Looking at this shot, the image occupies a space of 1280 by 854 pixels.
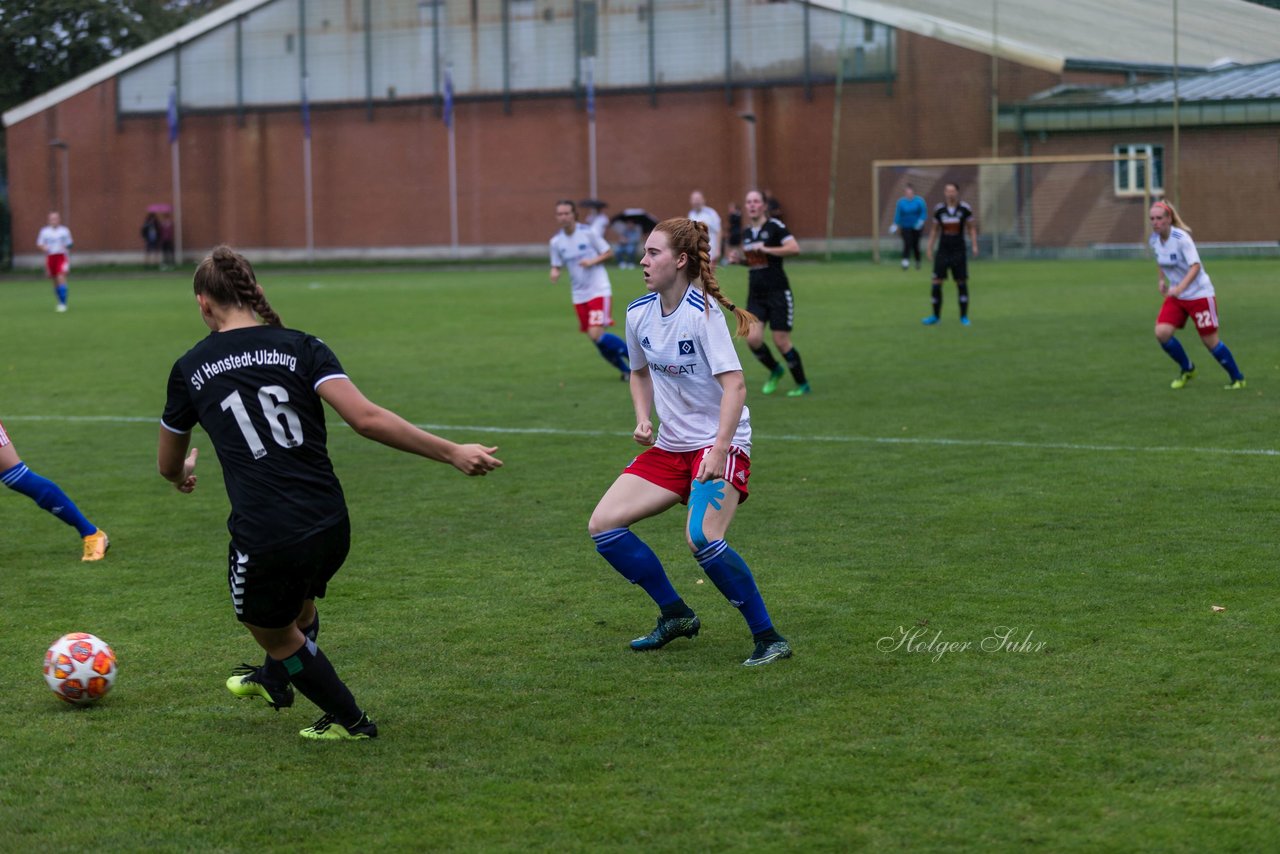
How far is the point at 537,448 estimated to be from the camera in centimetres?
1283

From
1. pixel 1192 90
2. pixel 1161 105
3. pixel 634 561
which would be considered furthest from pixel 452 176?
pixel 634 561

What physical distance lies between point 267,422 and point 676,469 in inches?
83.4

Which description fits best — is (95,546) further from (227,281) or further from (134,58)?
Answer: (134,58)

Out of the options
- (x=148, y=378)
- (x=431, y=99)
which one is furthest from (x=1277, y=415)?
(x=431, y=99)

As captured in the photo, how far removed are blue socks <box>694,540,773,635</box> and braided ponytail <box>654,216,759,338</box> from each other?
0.93m

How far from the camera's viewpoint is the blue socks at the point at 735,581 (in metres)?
6.41

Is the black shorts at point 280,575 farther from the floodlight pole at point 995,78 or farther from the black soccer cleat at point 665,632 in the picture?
the floodlight pole at point 995,78

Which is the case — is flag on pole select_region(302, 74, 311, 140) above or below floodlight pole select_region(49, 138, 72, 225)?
above

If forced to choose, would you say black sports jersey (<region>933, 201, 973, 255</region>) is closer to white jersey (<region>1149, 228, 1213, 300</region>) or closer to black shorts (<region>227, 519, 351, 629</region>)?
white jersey (<region>1149, 228, 1213, 300</region>)

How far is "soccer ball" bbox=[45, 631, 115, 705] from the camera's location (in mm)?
5992

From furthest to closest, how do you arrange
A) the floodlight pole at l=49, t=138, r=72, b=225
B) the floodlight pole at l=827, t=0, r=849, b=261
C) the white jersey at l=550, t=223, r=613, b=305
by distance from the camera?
the floodlight pole at l=49, t=138, r=72, b=225 → the floodlight pole at l=827, t=0, r=849, b=261 → the white jersey at l=550, t=223, r=613, b=305

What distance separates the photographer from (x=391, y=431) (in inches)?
199

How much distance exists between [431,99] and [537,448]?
42.4 meters

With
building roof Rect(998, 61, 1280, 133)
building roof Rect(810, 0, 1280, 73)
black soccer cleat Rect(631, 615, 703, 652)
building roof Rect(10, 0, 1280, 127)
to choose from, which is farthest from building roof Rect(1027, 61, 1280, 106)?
black soccer cleat Rect(631, 615, 703, 652)
